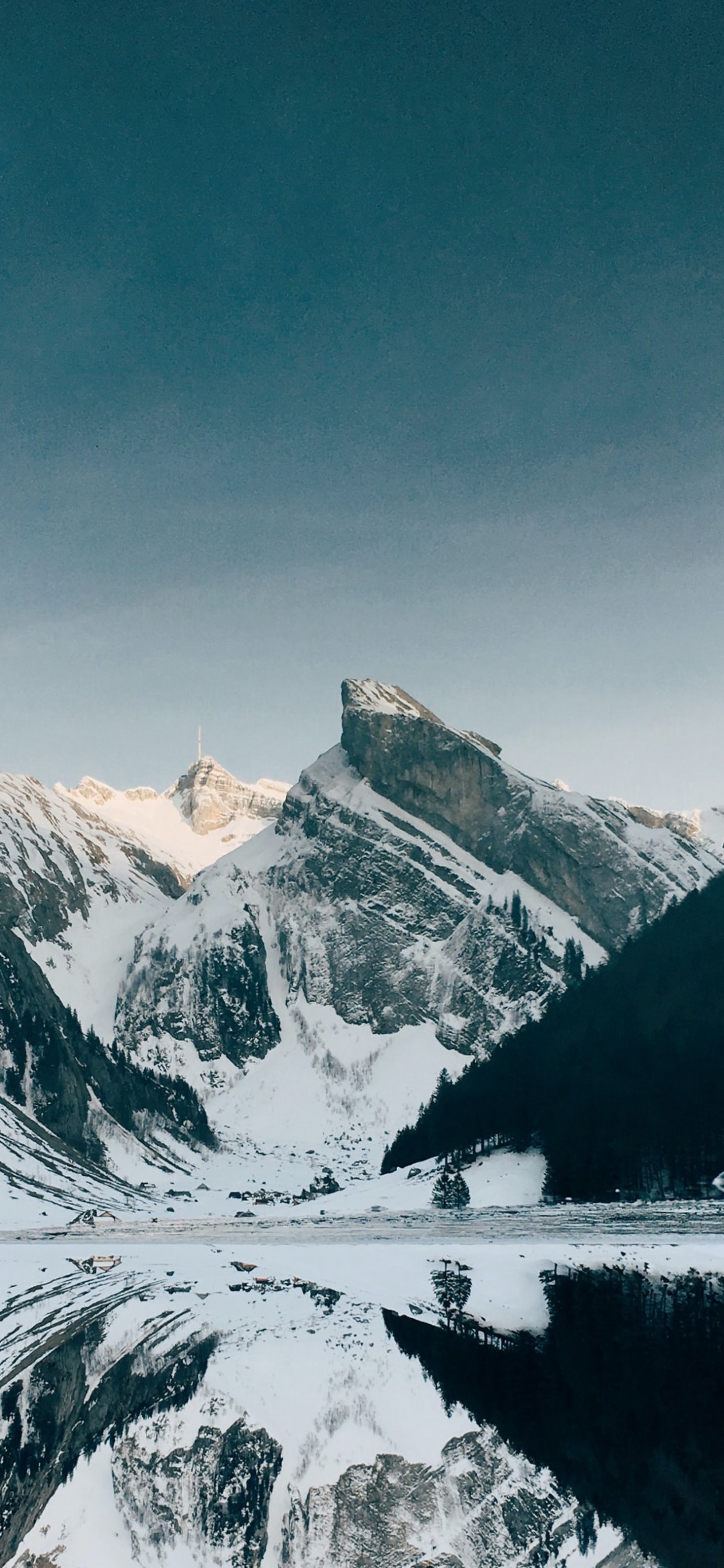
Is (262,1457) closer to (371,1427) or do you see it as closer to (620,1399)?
(371,1427)

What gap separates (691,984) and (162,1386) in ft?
349

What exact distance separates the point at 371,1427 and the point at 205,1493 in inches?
270

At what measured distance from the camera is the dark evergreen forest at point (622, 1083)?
103m

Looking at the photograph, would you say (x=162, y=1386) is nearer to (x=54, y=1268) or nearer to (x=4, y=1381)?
(x=4, y=1381)

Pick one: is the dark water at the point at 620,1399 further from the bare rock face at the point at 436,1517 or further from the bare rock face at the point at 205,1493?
the bare rock face at the point at 205,1493

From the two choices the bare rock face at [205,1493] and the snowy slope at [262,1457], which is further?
the bare rock face at [205,1493]

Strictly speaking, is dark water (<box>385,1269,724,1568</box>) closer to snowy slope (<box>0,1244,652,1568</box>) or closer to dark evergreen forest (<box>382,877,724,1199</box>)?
snowy slope (<box>0,1244,652,1568</box>)

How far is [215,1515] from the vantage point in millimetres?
27828

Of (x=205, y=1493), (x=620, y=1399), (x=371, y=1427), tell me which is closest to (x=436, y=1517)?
(x=205, y=1493)

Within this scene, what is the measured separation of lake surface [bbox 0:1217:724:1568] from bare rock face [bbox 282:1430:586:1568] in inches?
2.6

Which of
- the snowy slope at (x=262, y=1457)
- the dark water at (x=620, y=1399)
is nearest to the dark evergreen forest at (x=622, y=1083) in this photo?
the dark water at (x=620, y=1399)

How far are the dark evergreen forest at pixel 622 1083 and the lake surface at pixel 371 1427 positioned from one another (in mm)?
42363

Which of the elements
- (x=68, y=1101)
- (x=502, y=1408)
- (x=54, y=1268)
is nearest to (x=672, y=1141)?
(x=54, y=1268)

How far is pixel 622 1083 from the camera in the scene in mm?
117750
